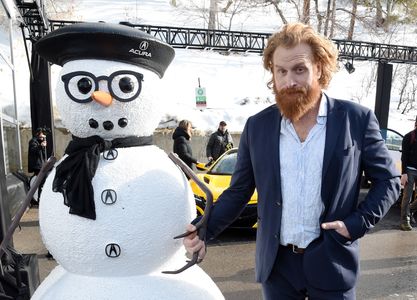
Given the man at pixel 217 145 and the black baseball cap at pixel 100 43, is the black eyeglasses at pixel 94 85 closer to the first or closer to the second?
the black baseball cap at pixel 100 43

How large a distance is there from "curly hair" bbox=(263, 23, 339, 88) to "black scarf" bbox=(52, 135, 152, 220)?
2.88 feet

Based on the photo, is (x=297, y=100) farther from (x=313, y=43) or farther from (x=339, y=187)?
(x=339, y=187)

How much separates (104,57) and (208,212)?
901 mm

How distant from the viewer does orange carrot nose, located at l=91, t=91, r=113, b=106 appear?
1969 millimetres

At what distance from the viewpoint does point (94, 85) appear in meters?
2.04

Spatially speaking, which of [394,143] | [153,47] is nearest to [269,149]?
[153,47]

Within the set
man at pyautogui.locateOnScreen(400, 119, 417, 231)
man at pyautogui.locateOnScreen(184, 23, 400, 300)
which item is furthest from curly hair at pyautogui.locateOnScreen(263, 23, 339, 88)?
man at pyautogui.locateOnScreen(400, 119, 417, 231)

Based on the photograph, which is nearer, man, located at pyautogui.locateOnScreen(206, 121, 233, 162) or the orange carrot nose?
the orange carrot nose

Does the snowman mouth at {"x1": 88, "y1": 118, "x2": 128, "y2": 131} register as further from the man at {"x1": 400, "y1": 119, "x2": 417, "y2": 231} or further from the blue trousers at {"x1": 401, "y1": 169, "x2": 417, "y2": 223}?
the blue trousers at {"x1": 401, "y1": 169, "x2": 417, "y2": 223}

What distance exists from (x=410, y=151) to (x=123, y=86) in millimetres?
4788

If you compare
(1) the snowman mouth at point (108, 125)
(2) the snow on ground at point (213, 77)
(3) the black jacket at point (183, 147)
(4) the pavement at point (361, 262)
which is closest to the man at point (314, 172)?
(1) the snowman mouth at point (108, 125)

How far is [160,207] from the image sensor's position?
203 cm

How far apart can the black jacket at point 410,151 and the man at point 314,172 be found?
4.32 meters

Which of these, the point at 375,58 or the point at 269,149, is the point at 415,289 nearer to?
the point at 269,149
